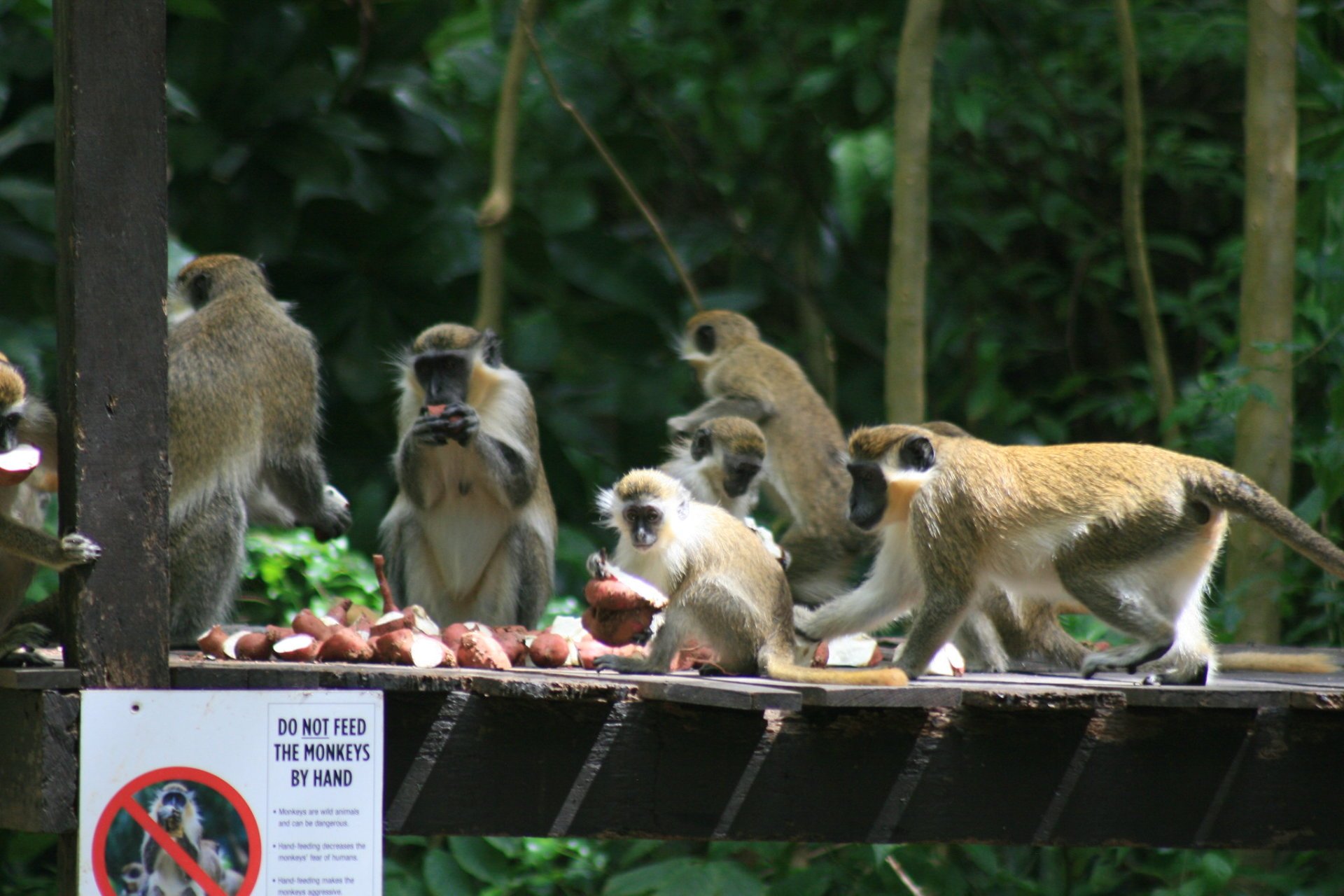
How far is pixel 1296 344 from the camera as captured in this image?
571cm

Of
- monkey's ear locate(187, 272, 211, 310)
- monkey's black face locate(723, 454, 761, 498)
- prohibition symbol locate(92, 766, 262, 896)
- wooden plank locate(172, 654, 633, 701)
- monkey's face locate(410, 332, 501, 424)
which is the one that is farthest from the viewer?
monkey's black face locate(723, 454, 761, 498)

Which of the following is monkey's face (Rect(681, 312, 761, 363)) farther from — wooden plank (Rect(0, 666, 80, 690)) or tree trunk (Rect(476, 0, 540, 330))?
wooden plank (Rect(0, 666, 80, 690))

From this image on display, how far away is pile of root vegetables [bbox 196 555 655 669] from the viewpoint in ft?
12.8

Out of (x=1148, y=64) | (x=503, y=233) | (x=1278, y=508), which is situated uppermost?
(x=1148, y=64)

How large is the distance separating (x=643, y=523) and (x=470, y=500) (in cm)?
149

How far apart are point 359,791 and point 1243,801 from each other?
2.13 meters

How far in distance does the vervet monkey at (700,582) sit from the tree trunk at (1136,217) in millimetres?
3698

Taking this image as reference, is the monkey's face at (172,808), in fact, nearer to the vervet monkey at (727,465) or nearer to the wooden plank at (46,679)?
the wooden plank at (46,679)

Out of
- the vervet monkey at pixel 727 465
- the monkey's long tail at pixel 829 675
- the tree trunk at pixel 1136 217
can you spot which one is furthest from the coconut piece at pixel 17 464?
the tree trunk at pixel 1136 217

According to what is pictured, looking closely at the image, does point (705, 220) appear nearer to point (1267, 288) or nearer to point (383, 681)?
point (1267, 288)

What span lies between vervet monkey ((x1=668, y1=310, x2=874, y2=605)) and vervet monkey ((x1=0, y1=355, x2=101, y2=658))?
11.5ft

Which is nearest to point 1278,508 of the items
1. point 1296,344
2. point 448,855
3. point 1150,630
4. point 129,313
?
point 1150,630

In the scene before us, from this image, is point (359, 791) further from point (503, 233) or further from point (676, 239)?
point (676, 239)

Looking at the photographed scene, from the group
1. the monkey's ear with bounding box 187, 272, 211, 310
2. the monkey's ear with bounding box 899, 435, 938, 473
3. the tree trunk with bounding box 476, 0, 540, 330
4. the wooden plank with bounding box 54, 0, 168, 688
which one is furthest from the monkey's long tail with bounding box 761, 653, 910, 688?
the tree trunk with bounding box 476, 0, 540, 330
